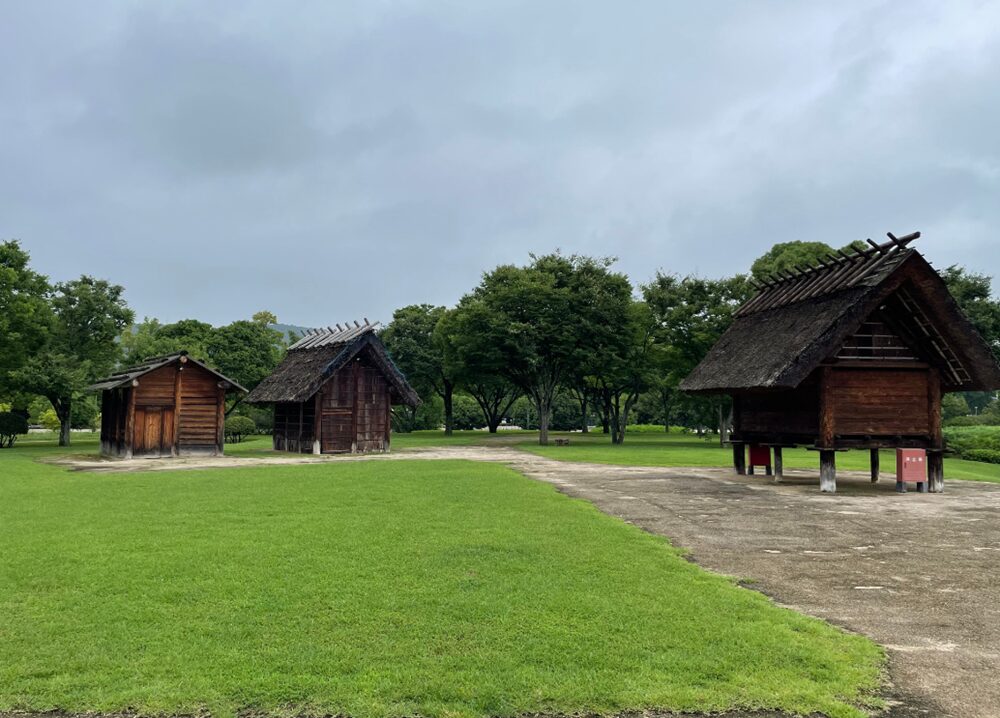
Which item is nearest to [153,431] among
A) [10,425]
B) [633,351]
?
[10,425]

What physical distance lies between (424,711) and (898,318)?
1968cm

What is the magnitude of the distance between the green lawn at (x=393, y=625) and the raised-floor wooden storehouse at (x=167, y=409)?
69.2ft

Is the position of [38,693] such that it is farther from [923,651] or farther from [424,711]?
[923,651]

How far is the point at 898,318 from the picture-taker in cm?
2055

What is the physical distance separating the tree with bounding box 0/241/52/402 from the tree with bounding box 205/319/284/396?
14.3 meters

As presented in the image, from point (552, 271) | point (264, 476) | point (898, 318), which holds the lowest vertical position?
point (264, 476)

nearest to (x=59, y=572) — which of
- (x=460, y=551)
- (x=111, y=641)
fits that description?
(x=111, y=641)

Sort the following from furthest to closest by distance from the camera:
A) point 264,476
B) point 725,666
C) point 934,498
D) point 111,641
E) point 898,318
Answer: point 264,476, point 898,318, point 934,498, point 111,641, point 725,666

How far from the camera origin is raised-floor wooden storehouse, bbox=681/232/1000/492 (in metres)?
19.5

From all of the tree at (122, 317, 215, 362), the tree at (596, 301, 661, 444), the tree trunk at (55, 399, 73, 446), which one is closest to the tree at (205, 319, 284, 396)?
the tree at (122, 317, 215, 362)

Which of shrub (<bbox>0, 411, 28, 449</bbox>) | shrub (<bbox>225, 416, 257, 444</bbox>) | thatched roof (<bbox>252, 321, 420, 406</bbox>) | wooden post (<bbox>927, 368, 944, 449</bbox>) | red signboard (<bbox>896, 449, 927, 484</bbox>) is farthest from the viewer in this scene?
shrub (<bbox>225, 416, 257, 444</bbox>)

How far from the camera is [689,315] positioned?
47.4 m

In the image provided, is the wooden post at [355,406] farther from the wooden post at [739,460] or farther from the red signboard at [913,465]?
the red signboard at [913,465]

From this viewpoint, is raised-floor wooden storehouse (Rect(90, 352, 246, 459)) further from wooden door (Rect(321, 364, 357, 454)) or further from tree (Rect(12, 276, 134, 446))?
tree (Rect(12, 276, 134, 446))
